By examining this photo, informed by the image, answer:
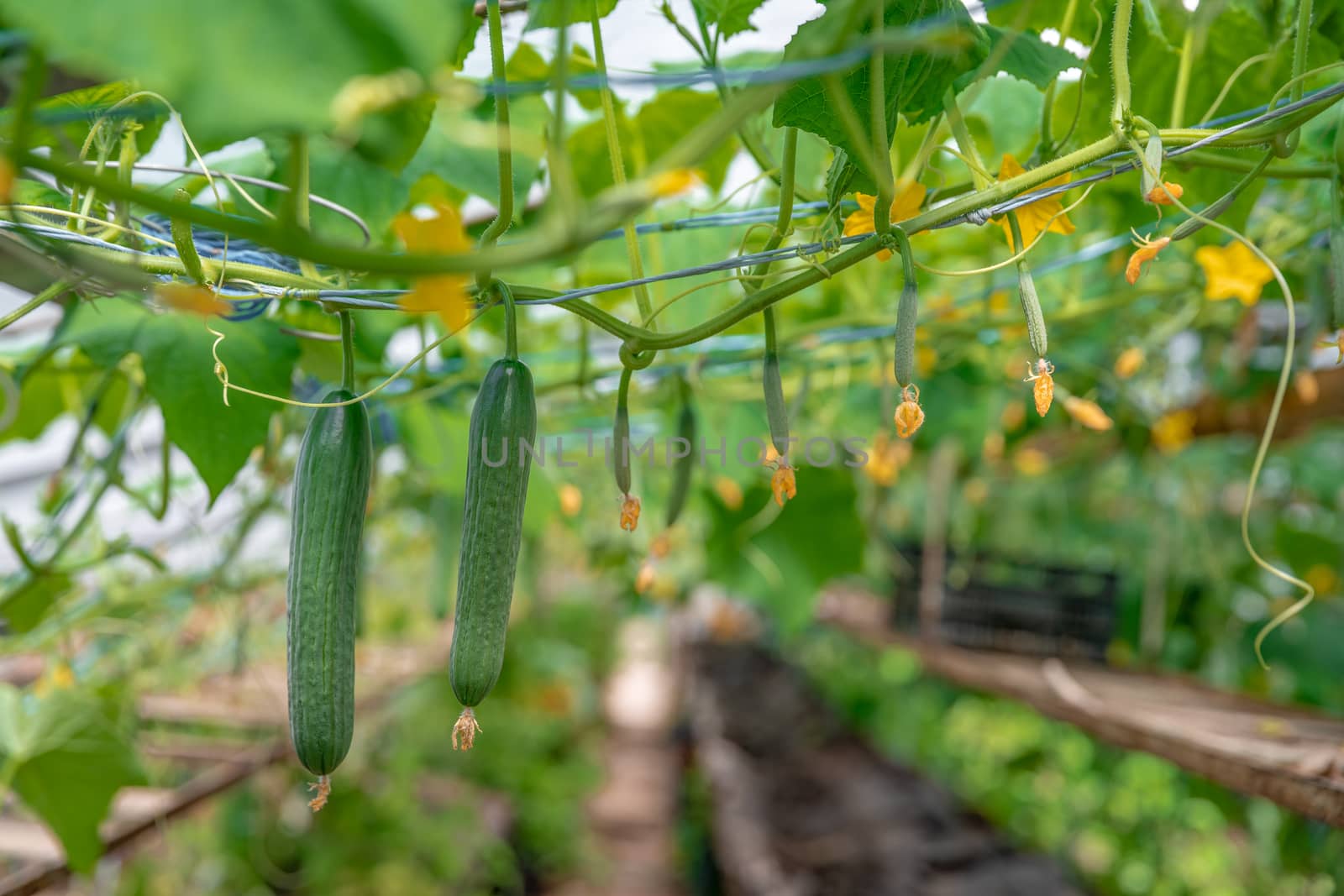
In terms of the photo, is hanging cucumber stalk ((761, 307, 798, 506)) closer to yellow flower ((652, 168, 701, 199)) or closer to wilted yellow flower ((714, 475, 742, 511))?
yellow flower ((652, 168, 701, 199))

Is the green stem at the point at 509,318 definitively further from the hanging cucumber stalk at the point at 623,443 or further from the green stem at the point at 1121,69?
the green stem at the point at 1121,69

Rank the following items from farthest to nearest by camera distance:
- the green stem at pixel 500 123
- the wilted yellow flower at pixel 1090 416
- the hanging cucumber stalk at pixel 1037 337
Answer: the wilted yellow flower at pixel 1090 416 < the hanging cucumber stalk at pixel 1037 337 < the green stem at pixel 500 123

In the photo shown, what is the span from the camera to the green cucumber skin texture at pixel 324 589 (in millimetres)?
651

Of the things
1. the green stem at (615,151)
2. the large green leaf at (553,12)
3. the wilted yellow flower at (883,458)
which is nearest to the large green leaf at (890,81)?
the green stem at (615,151)

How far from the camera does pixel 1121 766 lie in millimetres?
3734

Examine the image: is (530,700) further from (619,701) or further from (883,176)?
(883,176)

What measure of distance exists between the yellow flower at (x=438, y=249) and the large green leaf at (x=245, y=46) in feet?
0.27

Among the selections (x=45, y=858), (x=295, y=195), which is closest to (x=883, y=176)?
(x=295, y=195)

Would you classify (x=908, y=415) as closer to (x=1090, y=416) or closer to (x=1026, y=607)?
(x=1090, y=416)

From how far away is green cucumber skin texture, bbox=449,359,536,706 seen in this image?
638 millimetres

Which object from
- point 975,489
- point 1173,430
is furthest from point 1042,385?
point 975,489

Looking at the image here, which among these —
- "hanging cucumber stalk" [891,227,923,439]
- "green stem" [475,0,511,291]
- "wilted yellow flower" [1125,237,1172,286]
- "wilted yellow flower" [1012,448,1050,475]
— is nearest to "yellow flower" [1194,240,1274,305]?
"wilted yellow flower" [1125,237,1172,286]

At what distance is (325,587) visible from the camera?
660 millimetres

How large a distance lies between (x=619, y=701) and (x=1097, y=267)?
9.76 m
